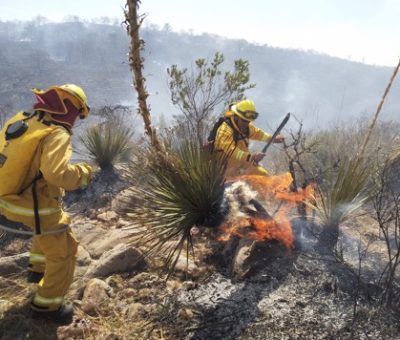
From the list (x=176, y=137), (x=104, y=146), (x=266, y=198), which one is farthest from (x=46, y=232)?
(x=104, y=146)

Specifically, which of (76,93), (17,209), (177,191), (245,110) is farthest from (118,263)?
(245,110)

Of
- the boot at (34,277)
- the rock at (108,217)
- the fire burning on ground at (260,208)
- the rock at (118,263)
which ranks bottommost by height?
the rock at (108,217)

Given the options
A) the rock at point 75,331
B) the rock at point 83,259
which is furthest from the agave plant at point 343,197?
the rock at point 83,259

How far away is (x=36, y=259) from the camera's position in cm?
319

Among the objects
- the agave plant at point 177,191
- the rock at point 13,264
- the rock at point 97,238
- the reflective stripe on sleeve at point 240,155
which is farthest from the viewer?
the reflective stripe on sleeve at point 240,155

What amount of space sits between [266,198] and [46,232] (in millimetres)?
2357

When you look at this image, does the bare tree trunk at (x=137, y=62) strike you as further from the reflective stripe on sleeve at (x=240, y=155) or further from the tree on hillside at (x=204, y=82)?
the tree on hillside at (x=204, y=82)

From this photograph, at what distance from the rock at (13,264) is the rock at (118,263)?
0.65 metres

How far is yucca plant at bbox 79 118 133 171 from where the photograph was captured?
7.66 meters

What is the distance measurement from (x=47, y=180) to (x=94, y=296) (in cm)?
108

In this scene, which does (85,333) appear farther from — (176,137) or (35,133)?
(176,137)

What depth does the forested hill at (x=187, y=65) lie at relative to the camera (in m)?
49.8

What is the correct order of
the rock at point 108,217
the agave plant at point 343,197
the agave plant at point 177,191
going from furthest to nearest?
the rock at point 108,217 < the agave plant at point 343,197 < the agave plant at point 177,191

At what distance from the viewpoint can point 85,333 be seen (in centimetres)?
261
